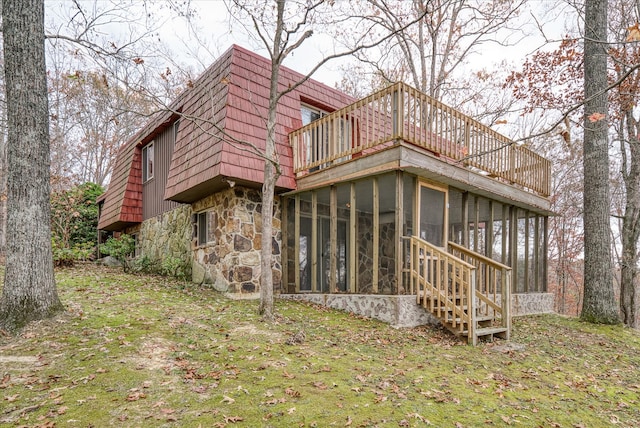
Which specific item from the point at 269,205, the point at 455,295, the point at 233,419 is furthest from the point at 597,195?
the point at 233,419

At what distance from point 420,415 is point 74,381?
320cm

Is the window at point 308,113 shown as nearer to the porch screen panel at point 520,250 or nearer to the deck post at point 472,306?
the deck post at point 472,306

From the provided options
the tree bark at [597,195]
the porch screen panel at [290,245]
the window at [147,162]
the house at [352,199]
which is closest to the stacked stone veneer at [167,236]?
the house at [352,199]

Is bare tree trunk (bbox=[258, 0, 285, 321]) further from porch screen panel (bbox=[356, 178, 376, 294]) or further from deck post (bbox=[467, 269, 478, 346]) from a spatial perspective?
porch screen panel (bbox=[356, 178, 376, 294])

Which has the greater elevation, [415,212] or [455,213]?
[455,213]

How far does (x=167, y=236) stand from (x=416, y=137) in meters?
7.43

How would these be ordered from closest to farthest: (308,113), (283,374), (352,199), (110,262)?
(283,374), (352,199), (308,113), (110,262)

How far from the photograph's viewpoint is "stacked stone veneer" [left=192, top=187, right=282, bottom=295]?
8070 millimetres

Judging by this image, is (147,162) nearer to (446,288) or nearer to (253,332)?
(253,332)

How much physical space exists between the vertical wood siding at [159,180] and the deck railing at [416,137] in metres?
4.47

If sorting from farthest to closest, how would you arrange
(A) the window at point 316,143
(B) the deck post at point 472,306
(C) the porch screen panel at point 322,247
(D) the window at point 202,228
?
(C) the porch screen panel at point 322,247 < (D) the window at point 202,228 < (A) the window at point 316,143 < (B) the deck post at point 472,306

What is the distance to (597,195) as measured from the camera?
28.8 feet

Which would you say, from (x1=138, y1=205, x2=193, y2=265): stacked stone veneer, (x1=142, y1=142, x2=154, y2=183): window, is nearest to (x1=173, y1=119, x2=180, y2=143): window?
(x1=142, y1=142, x2=154, y2=183): window

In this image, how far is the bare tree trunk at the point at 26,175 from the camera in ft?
15.7
